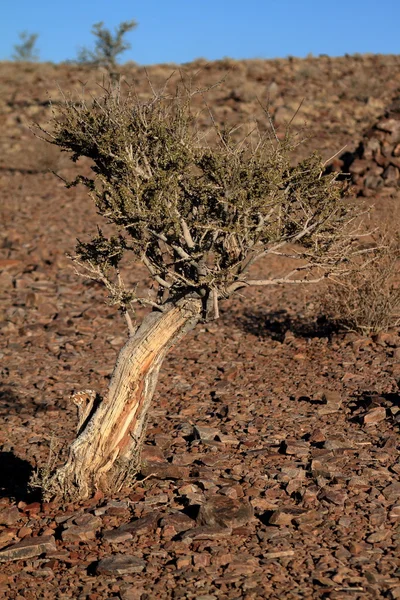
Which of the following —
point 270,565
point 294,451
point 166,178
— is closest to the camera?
point 270,565

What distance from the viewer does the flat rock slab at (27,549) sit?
6.06m

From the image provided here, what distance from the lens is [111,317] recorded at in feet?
44.3

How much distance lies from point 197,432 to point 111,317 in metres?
5.28

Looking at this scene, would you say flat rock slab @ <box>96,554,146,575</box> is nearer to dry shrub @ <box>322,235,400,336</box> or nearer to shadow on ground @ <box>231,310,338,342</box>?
dry shrub @ <box>322,235,400,336</box>

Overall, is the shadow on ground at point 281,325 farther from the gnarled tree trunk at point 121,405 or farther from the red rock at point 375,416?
the gnarled tree trunk at point 121,405

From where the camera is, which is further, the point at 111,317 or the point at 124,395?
the point at 111,317

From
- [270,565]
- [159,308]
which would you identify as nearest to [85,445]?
[159,308]

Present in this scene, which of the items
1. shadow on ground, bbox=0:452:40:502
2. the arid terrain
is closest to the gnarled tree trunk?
the arid terrain

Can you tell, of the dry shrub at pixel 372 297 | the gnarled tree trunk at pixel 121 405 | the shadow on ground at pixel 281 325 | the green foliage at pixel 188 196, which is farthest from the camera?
the shadow on ground at pixel 281 325

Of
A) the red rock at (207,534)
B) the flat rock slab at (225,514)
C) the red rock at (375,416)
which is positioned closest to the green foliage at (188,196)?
the flat rock slab at (225,514)

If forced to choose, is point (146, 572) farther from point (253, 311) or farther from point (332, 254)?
point (253, 311)

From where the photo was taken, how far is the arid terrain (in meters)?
5.68

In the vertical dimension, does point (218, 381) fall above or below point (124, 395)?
below

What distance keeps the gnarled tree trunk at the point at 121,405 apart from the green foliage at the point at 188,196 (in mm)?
201
